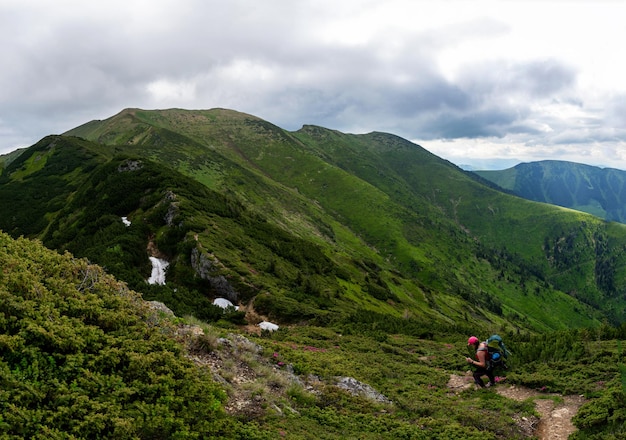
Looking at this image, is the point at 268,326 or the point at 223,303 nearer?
the point at 268,326

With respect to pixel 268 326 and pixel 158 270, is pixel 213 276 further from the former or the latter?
pixel 268 326

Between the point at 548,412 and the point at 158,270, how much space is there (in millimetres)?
35426

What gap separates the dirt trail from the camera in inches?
510

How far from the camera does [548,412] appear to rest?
14352 mm

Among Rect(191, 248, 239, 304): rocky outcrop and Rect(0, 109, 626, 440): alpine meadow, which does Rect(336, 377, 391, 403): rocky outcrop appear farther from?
Rect(191, 248, 239, 304): rocky outcrop

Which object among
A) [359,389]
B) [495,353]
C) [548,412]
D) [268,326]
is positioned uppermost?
[495,353]

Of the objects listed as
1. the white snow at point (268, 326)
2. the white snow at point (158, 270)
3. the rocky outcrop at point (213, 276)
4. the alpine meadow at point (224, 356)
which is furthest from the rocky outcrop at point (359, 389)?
the white snow at point (158, 270)

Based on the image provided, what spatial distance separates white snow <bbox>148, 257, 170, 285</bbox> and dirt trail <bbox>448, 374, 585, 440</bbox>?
31.8 m

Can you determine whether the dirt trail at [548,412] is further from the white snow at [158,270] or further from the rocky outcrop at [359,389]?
the white snow at [158,270]

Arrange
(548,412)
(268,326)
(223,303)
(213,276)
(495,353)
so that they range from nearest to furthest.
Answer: (548,412)
(495,353)
(268,326)
(223,303)
(213,276)

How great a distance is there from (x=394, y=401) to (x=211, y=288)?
24.2m

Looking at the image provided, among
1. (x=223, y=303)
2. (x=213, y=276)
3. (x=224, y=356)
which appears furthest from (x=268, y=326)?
(x=224, y=356)

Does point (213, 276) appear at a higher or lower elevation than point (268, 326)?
higher

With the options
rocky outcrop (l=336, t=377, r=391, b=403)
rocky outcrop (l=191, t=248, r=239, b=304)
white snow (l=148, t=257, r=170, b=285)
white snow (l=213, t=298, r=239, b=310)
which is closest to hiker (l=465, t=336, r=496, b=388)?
rocky outcrop (l=336, t=377, r=391, b=403)
